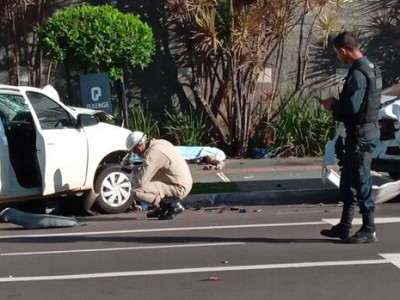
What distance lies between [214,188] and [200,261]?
5078 mm

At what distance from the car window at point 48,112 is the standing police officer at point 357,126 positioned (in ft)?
12.4

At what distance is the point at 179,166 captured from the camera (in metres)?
11.6

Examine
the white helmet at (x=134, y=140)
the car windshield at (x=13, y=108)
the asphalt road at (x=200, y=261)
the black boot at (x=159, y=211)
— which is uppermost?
the car windshield at (x=13, y=108)

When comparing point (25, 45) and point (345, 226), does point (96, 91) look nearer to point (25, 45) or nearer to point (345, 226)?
point (25, 45)

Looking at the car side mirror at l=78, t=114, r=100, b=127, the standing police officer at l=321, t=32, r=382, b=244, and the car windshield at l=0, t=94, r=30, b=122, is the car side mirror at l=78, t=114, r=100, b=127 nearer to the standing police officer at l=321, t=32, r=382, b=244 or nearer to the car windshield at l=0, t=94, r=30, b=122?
the car windshield at l=0, t=94, r=30, b=122

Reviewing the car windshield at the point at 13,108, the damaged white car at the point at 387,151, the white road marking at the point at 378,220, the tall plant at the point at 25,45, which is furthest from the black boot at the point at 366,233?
the tall plant at the point at 25,45

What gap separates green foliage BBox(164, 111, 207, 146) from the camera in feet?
56.7

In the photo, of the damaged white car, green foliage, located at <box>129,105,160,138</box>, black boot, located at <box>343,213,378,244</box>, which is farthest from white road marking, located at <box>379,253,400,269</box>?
green foliage, located at <box>129,105,160,138</box>

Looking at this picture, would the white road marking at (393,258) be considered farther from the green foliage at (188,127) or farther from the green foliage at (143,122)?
the green foliage at (143,122)

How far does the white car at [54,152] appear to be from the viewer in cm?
1177

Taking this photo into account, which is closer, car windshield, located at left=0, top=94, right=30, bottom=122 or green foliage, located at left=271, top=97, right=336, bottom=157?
car windshield, located at left=0, top=94, right=30, bottom=122

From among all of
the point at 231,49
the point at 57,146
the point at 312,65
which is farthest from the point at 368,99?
the point at 312,65

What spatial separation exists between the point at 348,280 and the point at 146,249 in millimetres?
2310

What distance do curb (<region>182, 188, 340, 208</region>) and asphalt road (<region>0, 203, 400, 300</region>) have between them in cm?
144
